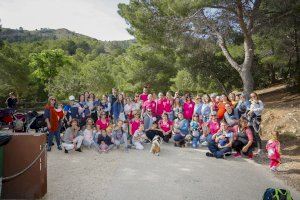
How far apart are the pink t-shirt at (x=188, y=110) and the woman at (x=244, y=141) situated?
2344mm

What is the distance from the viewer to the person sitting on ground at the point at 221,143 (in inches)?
373

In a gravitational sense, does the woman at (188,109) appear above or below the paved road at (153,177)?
above

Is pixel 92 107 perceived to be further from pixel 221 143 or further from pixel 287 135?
pixel 287 135

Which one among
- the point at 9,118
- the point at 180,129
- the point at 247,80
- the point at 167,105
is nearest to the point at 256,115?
the point at 180,129

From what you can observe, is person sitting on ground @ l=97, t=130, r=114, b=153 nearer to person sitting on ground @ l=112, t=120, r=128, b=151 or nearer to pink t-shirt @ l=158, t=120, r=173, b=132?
person sitting on ground @ l=112, t=120, r=128, b=151

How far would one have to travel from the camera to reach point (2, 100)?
28.7 m

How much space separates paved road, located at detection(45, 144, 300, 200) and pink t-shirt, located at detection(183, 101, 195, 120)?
2323 mm

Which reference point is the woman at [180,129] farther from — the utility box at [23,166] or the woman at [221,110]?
the utility box at [23,166]

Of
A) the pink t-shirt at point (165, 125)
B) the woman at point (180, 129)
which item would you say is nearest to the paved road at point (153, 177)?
the woman at point (180, 129)

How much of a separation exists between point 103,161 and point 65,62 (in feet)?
142

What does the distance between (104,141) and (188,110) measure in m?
3.38

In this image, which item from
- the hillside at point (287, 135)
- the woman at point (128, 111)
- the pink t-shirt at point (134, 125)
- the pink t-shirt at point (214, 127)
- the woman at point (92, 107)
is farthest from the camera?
the woman at point (128, 111)

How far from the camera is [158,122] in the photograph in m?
11.6

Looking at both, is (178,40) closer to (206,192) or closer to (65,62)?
(206,192)
